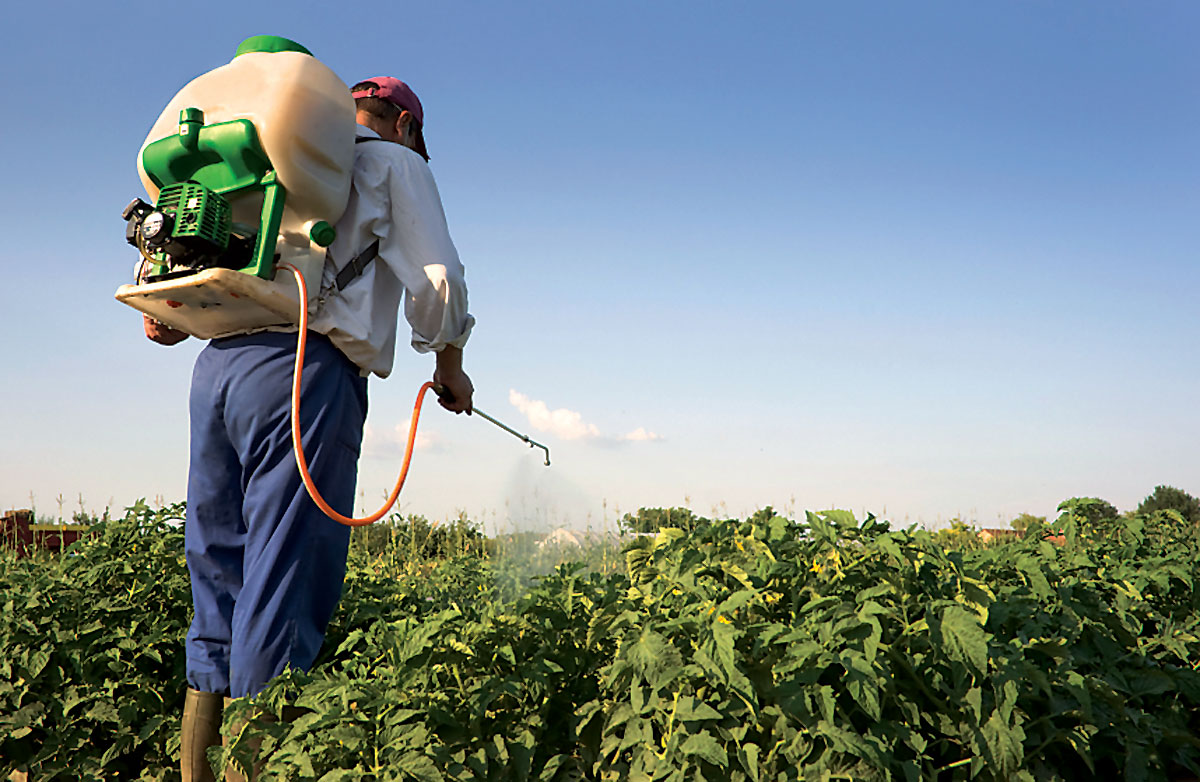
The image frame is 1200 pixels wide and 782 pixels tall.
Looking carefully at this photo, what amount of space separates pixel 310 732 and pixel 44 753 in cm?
169

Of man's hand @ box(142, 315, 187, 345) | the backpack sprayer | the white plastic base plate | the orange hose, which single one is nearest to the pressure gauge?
the backpack sprayer

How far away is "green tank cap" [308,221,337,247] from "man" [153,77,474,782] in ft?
0.32

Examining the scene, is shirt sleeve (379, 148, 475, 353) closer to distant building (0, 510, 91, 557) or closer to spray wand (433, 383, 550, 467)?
spray wand (433, 383, 550, 467)

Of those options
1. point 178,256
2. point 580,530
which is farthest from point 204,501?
point 580,530

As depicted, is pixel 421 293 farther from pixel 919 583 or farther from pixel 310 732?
pixel 919 583

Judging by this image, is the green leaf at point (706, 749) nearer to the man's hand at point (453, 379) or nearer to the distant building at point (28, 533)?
the man's hand at point (453, 379)

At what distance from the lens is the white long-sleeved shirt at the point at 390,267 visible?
9.43 ft

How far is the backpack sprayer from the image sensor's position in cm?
272

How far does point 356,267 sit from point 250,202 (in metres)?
0.38

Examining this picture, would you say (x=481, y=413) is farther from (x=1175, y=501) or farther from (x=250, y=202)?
(x=1175, y=501)

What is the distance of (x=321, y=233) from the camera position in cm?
282

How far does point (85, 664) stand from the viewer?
345cm

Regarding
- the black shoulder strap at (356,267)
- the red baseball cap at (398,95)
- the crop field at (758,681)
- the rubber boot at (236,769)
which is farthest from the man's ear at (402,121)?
the rubber boot at (236,769)

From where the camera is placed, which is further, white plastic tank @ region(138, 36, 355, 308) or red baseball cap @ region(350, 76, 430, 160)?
red baseball cap @ region(350, 76, 430, 160)
